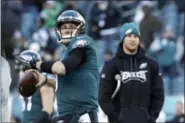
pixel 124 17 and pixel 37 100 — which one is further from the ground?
pixel 124 17

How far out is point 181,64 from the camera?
52.7 feet

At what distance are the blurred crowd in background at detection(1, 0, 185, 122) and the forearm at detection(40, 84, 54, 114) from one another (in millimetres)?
5547

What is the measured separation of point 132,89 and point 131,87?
0.09 feet

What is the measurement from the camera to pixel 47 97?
9062 millimetres

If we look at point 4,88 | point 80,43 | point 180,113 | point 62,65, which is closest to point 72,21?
point 80,43

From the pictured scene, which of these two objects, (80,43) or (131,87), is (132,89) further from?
(80,43)

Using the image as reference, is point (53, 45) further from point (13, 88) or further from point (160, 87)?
point (160, 87)

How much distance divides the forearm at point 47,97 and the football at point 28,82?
1847mm

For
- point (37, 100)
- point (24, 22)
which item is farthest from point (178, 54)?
point (37, 100)

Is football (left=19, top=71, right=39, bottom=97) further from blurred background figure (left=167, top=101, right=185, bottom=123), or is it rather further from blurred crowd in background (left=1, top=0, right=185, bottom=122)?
blurred crowd in background (left=1, top=0, right=185, bottom=122)

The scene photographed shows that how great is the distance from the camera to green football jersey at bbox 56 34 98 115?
691 centimetres

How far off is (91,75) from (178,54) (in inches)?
365

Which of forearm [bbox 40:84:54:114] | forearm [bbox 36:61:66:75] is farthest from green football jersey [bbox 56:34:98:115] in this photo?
forearm [bbox 40:84:54:114]

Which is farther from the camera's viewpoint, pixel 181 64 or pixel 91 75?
pixel 181 64
